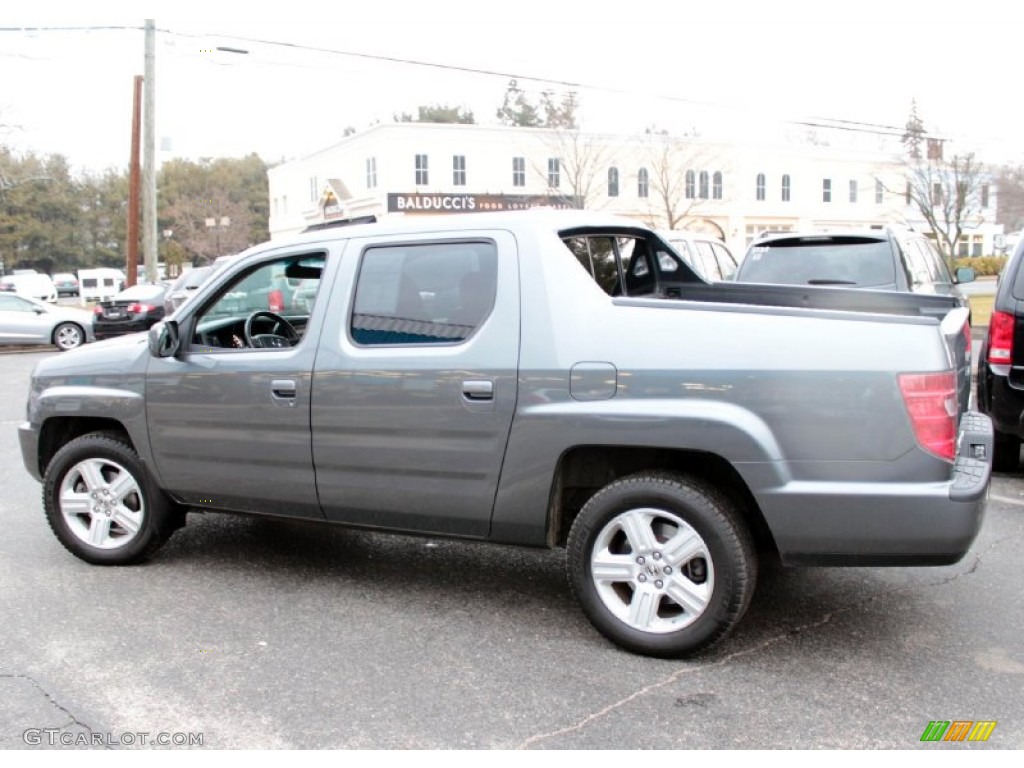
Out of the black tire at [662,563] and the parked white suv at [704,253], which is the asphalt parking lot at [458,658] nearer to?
the black tire at [662,563]

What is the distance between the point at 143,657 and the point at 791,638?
2.77 meters

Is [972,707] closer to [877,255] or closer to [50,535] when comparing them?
[50,535]

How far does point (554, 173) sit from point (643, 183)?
454cm

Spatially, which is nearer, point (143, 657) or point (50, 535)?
point (143, 657)

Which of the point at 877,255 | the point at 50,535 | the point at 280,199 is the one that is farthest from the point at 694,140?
the point at 50,535

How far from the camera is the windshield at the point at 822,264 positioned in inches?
351

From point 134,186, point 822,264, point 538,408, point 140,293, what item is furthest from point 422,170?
point 538,408

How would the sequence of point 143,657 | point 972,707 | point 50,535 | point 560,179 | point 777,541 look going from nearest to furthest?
point 972,707, point 777,541, point 143,657, point 50,535, point 560,179

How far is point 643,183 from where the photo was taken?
45938 mm

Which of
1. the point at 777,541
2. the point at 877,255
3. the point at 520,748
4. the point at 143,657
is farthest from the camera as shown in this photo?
the point at 877,255

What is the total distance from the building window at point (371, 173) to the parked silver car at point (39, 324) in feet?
83.4

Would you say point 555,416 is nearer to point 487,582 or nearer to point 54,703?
point 487,582

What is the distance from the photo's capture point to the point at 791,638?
13.2ft

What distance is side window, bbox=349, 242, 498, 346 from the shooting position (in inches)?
162
